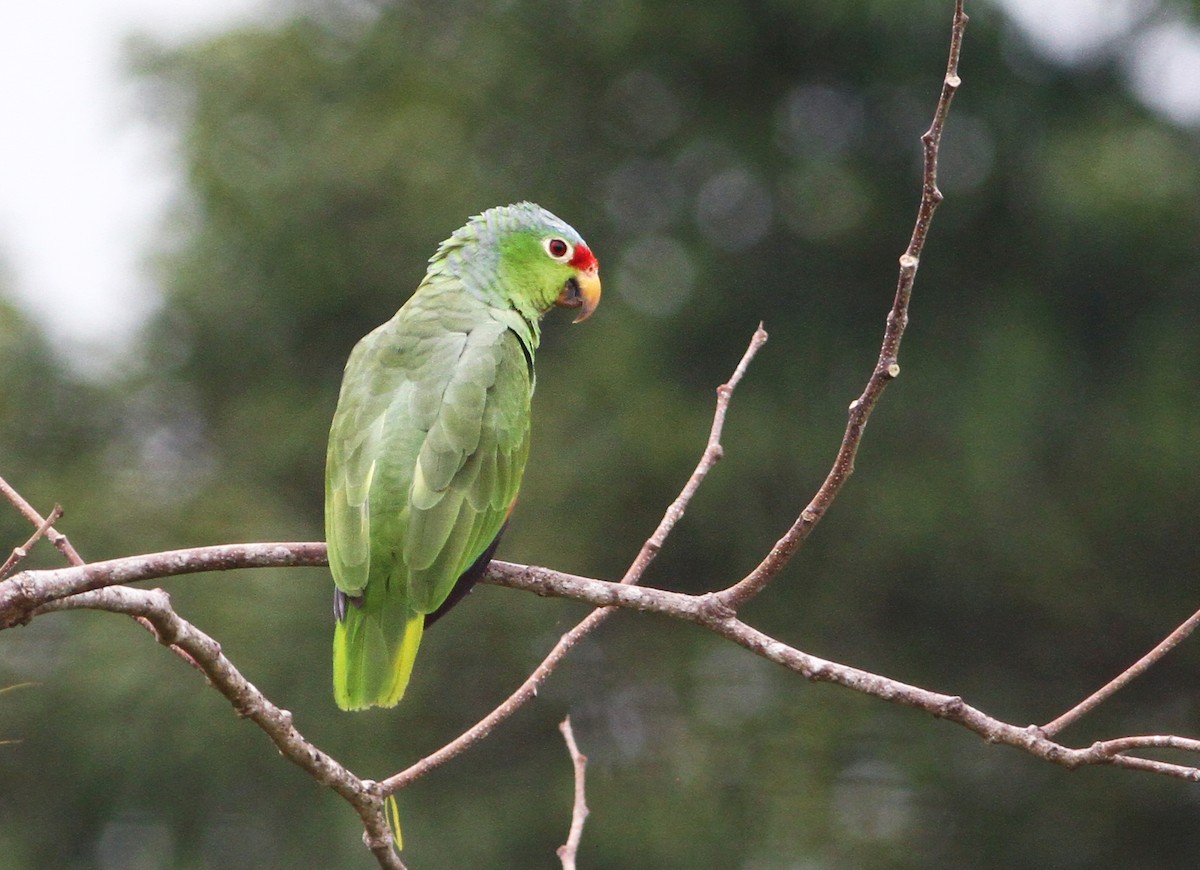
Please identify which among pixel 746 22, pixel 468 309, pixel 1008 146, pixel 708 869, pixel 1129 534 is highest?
pixel 746 22

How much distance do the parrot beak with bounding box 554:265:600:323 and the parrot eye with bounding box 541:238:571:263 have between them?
0.27 ft

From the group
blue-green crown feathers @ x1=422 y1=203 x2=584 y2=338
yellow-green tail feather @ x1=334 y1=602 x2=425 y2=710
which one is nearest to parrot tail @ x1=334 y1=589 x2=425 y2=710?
yellow-green tail feather @ x1=334 y1=602 x2=425 y2=710

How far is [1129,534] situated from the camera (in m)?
11.5

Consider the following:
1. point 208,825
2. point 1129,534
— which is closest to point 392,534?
point 208,825

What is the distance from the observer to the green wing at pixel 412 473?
359 cm

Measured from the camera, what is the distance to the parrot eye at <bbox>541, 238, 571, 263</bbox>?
4770 mm

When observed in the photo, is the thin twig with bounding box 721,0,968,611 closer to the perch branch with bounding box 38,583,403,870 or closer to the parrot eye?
the perch branch with bounding box 38,583,403,870

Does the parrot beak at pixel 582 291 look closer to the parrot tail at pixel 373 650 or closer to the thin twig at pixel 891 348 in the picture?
the parrot tail at pixel 373 650

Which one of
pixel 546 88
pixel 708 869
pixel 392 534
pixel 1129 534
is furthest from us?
pixel 546 88

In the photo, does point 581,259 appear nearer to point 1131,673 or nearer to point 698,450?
point 1131,673

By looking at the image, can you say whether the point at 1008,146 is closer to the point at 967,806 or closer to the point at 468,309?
the point at 967,806

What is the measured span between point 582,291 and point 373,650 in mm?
1756

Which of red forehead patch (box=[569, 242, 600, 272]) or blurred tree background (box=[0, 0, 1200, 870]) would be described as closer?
red forehead patch (box=[569, 242, 600, 272])

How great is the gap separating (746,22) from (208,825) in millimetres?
7508
